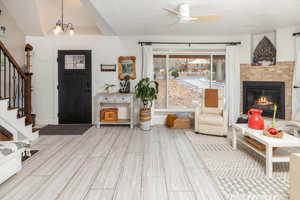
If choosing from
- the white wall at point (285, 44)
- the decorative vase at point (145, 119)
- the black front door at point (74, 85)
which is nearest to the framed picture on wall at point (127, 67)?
the black front door at point (74, 85)

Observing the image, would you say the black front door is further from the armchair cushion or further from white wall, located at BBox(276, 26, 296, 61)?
white wall, located at BBox(276, 26, 296, 61)

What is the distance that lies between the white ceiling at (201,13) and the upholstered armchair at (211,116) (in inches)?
60.9

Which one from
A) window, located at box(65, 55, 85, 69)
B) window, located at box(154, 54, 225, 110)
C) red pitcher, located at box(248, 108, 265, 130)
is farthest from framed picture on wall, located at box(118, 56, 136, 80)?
red pitcher, located at box(248, 108, 265, 130)

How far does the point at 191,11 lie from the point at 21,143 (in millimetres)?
3395

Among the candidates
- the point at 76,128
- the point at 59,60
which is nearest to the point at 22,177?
the point at 76,128

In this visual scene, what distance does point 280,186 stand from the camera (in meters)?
2.60

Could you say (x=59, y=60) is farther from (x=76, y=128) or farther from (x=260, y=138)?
(x=260, y=138)

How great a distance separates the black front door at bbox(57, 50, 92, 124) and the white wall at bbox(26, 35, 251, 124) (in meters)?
0.14

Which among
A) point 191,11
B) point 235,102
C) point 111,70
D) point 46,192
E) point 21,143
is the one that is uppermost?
point 191,11

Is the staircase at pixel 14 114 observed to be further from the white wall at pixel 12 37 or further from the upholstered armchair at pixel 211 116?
the upholstered armchair at pixel 211 116

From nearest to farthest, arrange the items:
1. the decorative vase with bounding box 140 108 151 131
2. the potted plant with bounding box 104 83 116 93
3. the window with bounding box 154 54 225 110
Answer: the decorative vase with bounding box 140 108 151 131
the potted plant with bounding box 104 83 116 93
the window with bounding box 154 54 225 110

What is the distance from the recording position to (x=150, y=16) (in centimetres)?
439

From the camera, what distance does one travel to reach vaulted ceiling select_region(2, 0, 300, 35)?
371 cm

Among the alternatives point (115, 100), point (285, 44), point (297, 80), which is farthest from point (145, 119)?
point (285, 44)
